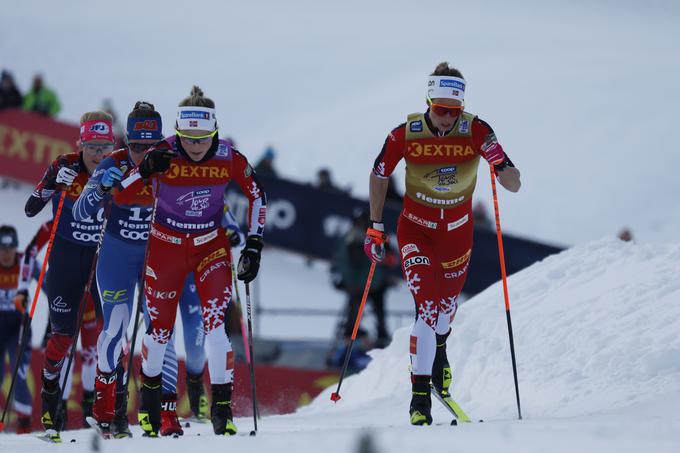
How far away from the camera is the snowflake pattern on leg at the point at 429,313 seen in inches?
322

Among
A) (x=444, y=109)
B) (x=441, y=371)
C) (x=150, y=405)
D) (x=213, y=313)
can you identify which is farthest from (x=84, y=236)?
(x=444, y=109)

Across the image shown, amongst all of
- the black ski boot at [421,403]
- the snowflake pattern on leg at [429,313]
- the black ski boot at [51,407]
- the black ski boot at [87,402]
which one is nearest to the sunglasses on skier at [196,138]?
the snowflake pattern on leg at [429,313]

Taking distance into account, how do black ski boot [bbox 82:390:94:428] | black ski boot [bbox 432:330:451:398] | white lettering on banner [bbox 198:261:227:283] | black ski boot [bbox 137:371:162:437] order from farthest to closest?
black ski boot [bbox 82:390:94:428]
black ski boot [bbox 432:330:451:398]
black ski boot [bbox 137:371:162:437]
white lettering on banner [bbox 198:261:227:283]

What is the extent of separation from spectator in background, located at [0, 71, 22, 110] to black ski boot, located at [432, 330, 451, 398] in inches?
589

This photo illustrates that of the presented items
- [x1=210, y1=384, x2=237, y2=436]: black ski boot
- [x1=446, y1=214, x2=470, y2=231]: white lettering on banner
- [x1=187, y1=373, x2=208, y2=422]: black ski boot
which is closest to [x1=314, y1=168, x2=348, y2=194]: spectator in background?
[x1=187, y1=373, x2=208, y2=422]: black ski boot

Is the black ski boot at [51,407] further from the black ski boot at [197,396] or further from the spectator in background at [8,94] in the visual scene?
the spectator in background at [8,94]

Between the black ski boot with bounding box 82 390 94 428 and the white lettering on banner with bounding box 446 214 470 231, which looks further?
the black ski boot with bounding box 82 390 94 428

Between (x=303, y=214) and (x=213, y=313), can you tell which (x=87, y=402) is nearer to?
(x=213, y=313)

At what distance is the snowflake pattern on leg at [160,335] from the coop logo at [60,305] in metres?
1.57

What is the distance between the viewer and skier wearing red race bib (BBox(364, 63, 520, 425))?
820 cm

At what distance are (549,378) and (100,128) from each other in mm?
3966

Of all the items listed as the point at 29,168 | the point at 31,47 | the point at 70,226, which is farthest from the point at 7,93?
the point at 31,47

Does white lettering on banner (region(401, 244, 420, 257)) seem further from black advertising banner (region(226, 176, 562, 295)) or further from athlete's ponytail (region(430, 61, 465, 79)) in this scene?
black advertising banner (region(226, 176, 562, 295))

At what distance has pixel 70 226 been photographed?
975 cm
